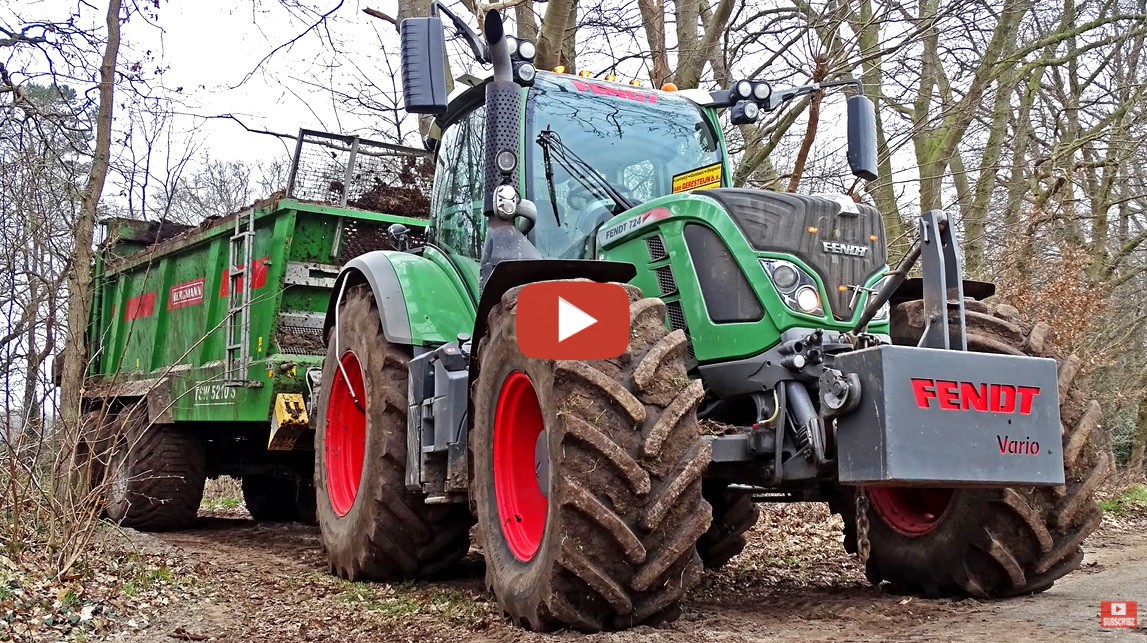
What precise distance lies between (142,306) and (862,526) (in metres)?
7.99

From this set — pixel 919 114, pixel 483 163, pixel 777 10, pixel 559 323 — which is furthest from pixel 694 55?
pixel 559 323

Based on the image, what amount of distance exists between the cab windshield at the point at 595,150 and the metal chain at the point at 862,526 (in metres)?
1.84

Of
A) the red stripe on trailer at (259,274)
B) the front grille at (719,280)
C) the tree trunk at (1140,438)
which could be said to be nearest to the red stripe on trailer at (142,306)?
the red stripe on trailer at (259,274)

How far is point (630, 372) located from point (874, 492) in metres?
2.15

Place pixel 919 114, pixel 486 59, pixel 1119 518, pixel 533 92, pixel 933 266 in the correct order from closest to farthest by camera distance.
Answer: pixel 933 266 < pixel 486 59 < pixel 533 92 < pixel 1119 518 < pixel 919 114

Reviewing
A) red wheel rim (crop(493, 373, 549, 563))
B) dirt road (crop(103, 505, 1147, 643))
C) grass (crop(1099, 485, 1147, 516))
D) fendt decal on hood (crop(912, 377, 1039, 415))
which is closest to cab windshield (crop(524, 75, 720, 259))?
red wheel rim (crop(493, 373, 549, 563))

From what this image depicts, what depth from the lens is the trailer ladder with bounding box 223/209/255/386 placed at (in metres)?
8.97

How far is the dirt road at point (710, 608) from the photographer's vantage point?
4.68m

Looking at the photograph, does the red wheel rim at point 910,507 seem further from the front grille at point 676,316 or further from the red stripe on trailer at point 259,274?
the red stripe on trailer at point 259,274

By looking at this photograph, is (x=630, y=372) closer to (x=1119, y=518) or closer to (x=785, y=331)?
(x=785, y=331)

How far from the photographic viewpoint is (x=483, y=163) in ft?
21.5

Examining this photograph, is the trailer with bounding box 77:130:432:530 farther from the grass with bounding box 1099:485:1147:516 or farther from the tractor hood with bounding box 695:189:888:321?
the grass with bounding box 1099:485:1147:516

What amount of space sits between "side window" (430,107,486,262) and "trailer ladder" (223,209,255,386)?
2.37 meters

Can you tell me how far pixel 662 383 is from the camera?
4523 mm
